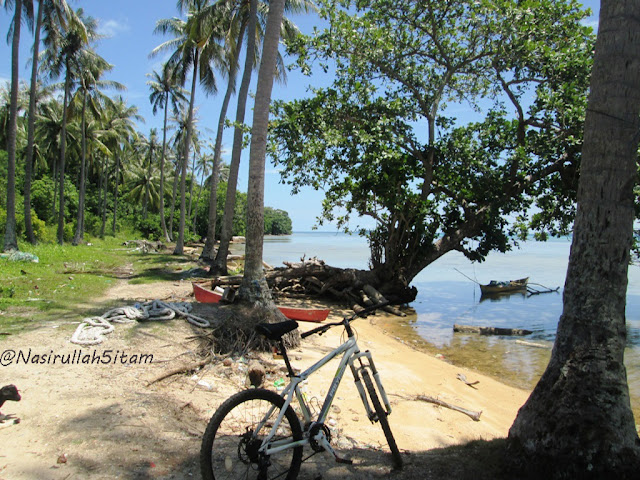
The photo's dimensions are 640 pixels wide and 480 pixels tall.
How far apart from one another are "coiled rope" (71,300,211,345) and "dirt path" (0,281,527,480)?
15 cm

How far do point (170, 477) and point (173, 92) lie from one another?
108 feet

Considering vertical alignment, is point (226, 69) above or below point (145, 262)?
above

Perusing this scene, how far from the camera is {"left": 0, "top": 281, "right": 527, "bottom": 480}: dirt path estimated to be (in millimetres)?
3160

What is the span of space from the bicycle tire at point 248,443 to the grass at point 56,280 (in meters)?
4.63

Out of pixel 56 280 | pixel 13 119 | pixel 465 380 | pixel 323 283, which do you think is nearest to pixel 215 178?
pixel 13 119

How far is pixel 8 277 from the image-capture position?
34.9 ft

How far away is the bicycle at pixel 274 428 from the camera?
2.80 metres

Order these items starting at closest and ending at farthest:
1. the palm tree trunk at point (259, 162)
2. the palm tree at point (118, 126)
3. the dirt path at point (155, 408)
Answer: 1. the dirt path at point (155, 408)
2. the palm tree trunk at point (259, 162)
3. the palm tree at point (118, 126)

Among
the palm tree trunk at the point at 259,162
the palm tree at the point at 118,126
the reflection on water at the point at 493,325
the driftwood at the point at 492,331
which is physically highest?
the palm tree at the point at 118,126

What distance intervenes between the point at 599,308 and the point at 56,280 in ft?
38.5

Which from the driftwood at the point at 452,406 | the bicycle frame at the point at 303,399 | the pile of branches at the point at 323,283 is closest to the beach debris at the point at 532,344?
the pile of branches at the point at 323,283

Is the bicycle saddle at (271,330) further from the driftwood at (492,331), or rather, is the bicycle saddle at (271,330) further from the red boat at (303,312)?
the driftwood at (492,331)

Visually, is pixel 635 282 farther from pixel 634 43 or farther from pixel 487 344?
pixel 634 43

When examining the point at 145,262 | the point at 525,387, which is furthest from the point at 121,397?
the point at 145,262
